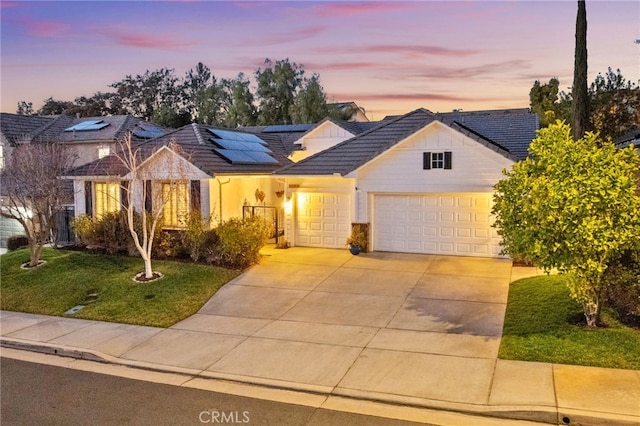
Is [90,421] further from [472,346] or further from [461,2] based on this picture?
[461,2]

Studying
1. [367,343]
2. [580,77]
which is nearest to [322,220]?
[367,343]

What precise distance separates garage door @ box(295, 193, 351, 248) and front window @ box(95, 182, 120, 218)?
6971 mm

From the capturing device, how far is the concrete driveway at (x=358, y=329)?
27.0 feet

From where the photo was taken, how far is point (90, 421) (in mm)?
7031

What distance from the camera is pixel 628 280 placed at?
370 inches

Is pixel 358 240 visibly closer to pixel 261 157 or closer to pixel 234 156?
pixel 234 156

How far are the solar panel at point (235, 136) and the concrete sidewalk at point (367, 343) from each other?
27.7ft

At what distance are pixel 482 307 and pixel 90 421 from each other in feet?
27.0

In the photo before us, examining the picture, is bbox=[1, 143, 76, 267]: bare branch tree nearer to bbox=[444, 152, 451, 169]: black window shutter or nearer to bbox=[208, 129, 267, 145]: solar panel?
bbox=[208, 129, 267, 145]: solar panel

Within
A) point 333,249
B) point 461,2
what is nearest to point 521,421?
point 333,249

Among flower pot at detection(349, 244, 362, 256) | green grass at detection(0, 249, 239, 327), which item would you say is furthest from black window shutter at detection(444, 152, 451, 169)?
green grass at detection(0, 249, 239, 327)

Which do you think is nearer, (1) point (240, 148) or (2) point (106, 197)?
(2) point (106, 197)

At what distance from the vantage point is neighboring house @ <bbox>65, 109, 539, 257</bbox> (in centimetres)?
1712

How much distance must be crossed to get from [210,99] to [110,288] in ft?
145
